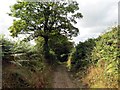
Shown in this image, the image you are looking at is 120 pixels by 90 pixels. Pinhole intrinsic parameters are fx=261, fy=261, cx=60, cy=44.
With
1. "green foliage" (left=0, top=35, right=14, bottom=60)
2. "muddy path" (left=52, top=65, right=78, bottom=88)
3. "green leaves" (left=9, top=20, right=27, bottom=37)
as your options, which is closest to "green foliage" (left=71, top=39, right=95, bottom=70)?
"muddy path" (left=52, top=65, right=78, bottom=88)

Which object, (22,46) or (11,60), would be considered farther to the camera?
(22,46)

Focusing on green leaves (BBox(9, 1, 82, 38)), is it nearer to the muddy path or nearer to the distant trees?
the distant trees

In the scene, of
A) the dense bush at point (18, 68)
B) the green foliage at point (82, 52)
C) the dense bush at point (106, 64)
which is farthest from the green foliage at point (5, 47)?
the green foliage at point (82, 52)

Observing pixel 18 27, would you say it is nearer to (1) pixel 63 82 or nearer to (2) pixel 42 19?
(2) pixel 42 19

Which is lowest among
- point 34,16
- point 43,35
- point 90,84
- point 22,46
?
point 90,84

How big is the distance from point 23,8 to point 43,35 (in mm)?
3544

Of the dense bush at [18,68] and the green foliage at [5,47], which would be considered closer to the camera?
the dense bush at [18,68]

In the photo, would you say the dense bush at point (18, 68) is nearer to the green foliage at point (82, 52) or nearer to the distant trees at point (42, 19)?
the green foliage at point (82, 52)

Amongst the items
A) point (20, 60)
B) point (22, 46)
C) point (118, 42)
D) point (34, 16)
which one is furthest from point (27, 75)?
point (34, 16)

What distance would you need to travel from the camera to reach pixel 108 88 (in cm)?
1223

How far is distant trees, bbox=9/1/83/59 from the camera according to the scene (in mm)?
27375

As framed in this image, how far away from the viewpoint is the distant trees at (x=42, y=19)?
27375 millimetres

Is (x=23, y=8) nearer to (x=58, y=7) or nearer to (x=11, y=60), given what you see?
(x=58, y=7)

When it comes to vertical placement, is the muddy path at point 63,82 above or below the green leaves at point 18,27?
below
